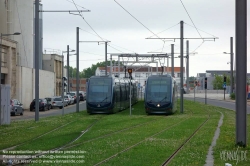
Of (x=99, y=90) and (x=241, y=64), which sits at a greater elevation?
(x=241, y=64)

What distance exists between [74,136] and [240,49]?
8.60 metres

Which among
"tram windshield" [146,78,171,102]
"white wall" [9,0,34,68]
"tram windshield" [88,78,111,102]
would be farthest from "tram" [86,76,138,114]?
"white wall" [9,0,34,68]

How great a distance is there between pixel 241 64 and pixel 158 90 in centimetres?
2418

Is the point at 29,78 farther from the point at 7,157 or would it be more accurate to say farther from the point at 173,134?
the point at 7,157

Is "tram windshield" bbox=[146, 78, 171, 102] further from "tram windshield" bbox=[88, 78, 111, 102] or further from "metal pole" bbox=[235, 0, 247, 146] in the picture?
"metal pole" bbox=[235, 0, 247, 146]

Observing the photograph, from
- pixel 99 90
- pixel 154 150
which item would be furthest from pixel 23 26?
pixel 154 150

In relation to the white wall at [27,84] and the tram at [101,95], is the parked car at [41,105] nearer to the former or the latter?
the white wall at [27,84]

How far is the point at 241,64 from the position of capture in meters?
17.2

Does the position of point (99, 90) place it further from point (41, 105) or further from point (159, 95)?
point (41, 105)

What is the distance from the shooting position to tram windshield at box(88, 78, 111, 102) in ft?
137

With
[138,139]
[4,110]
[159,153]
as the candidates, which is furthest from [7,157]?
[4,110]

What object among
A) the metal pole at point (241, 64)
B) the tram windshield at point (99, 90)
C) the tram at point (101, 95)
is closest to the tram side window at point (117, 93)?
the tram at point (101, 95)

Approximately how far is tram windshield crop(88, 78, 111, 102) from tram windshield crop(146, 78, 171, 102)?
314cm

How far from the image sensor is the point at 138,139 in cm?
2080
